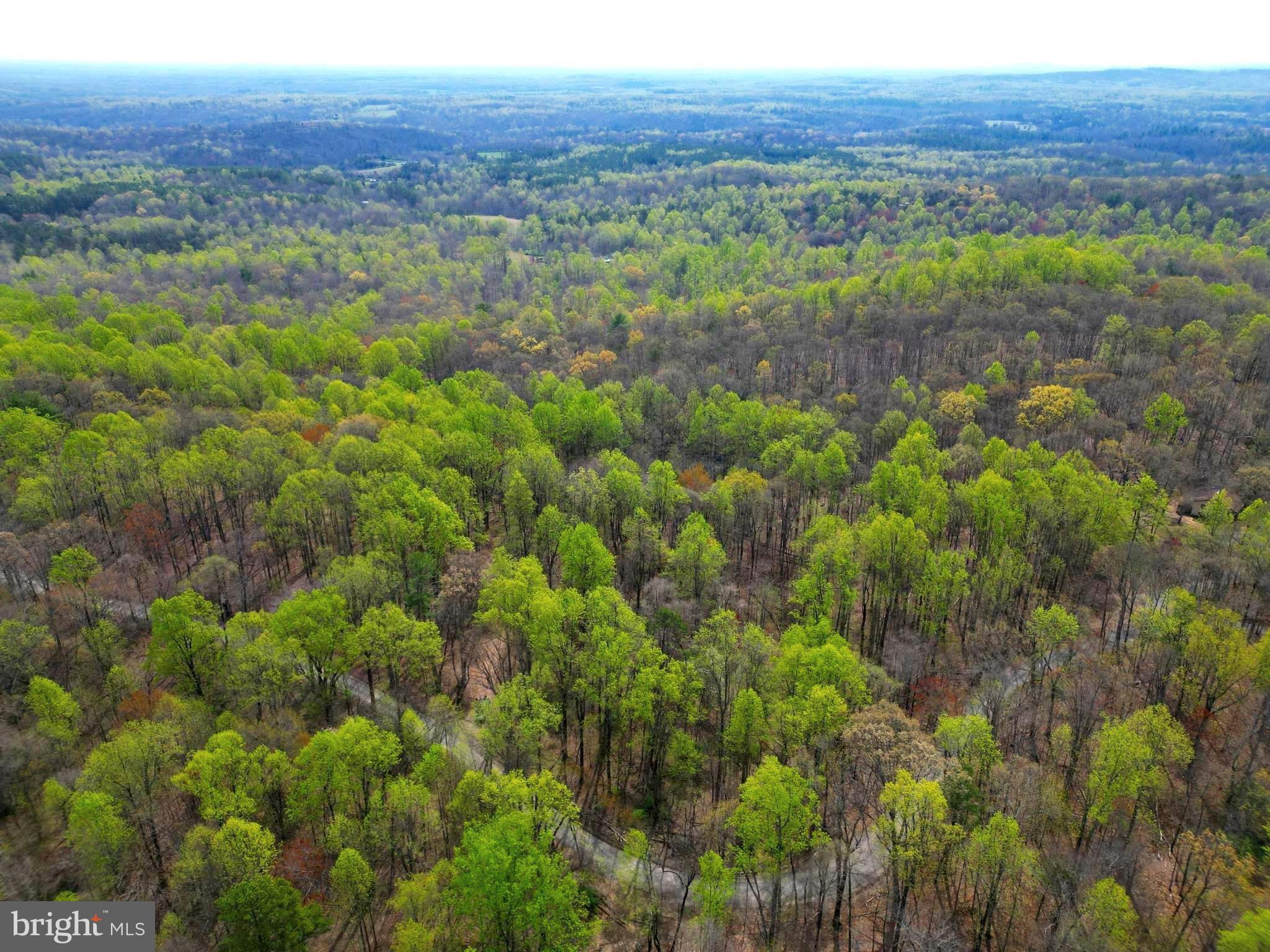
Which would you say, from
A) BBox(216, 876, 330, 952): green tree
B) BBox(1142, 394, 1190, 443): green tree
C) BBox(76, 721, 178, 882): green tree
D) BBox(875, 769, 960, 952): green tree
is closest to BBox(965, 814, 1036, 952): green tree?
BBox(875, 769, 960, 952): green tree

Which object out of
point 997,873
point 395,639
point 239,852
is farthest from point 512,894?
point 997,873

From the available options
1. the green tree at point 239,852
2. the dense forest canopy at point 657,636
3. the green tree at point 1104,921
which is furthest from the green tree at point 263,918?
the green tree at point 1104,921

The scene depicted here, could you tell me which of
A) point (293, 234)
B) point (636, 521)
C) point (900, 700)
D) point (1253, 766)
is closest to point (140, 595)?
point (636, 521)

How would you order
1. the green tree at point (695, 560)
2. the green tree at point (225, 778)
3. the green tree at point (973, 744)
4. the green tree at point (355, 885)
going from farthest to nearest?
1. the green tree at point (695, 560)
2. the green tree at point (973, 744)
3. the green tree at point (225, 778)
4. the green tree at point (355, 885)

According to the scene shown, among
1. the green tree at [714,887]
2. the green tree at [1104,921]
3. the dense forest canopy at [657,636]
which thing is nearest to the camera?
the green tree at [1104,921]

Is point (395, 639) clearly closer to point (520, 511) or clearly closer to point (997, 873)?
point (520, 511)

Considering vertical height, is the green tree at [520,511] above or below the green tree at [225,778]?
above

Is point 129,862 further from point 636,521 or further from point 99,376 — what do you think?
point 99,376

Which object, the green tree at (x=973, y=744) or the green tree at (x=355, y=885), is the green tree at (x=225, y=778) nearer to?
the green tree at (x=355, y=885)
